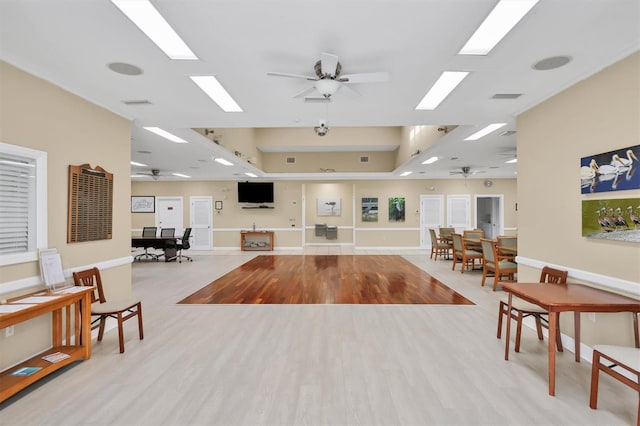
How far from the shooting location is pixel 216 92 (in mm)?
3383

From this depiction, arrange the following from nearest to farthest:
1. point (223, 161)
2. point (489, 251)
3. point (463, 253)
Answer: point (489, 251), point (463, 253), point (223, 161)

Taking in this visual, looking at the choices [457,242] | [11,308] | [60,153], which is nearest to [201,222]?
Answer: [60,153]

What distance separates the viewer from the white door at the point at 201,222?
37.1 ft

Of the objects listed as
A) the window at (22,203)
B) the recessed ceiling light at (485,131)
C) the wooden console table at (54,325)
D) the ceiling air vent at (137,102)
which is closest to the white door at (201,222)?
the ceiling air vent at (137,102)

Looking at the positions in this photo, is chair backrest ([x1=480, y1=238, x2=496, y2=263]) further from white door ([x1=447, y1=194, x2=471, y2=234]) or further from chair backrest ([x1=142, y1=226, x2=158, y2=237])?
chair backrest ([x1=142, y1=226, x2=158, y2=237])

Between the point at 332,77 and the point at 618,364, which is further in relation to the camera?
the point at 332,77

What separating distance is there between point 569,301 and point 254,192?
983cm

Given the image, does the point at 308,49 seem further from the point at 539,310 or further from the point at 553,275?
the point at 553,275

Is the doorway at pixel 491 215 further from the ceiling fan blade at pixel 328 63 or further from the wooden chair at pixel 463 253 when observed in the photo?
the ceiling fan blade at pixel 328 63

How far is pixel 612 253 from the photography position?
264cm

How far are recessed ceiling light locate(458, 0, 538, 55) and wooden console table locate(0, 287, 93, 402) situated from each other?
4153 millimetres

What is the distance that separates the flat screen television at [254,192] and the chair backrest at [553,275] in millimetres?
8906

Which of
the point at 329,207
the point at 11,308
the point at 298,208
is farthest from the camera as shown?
the point at 329,207

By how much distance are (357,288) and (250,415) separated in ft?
12.2
